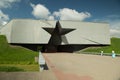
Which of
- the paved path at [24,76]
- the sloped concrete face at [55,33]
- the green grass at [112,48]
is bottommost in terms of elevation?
the paved path at [24,76]

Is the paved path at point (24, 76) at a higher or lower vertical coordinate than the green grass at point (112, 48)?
lower

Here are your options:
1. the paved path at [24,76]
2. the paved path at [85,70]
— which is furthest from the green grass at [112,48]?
the paved path at [24,76]

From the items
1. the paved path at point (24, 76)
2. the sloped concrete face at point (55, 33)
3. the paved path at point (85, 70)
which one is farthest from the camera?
the sloped concrete face at point (55, 33)

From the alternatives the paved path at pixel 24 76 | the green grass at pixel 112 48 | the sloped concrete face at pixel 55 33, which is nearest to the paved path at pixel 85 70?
the paved path at pixel 24 76

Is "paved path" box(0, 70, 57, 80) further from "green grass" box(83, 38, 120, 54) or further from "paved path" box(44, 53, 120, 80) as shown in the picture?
"green grass" box(83, 38, 120, 54)

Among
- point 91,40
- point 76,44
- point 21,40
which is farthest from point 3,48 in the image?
point 91,40

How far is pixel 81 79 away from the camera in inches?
352

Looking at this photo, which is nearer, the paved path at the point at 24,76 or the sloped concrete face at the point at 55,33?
the paved path at the point at 24,76

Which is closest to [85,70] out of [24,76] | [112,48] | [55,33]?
[24,76]

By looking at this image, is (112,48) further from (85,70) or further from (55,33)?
(85,70)

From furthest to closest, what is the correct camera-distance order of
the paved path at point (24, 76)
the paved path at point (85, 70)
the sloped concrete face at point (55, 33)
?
the sloped concrete face at point (55, 33), the paved path at point (85, 70), the paved path at point (24, 76)

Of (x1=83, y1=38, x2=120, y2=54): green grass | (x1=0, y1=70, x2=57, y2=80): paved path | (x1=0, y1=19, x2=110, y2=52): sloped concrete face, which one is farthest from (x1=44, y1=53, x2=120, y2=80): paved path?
(x1=83, y1=38, x2=120, y2=54): green grass

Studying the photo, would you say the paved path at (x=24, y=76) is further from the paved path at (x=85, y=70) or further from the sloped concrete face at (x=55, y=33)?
the sloped concrete face at (x=55, y=33)

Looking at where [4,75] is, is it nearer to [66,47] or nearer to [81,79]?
[81,79]
